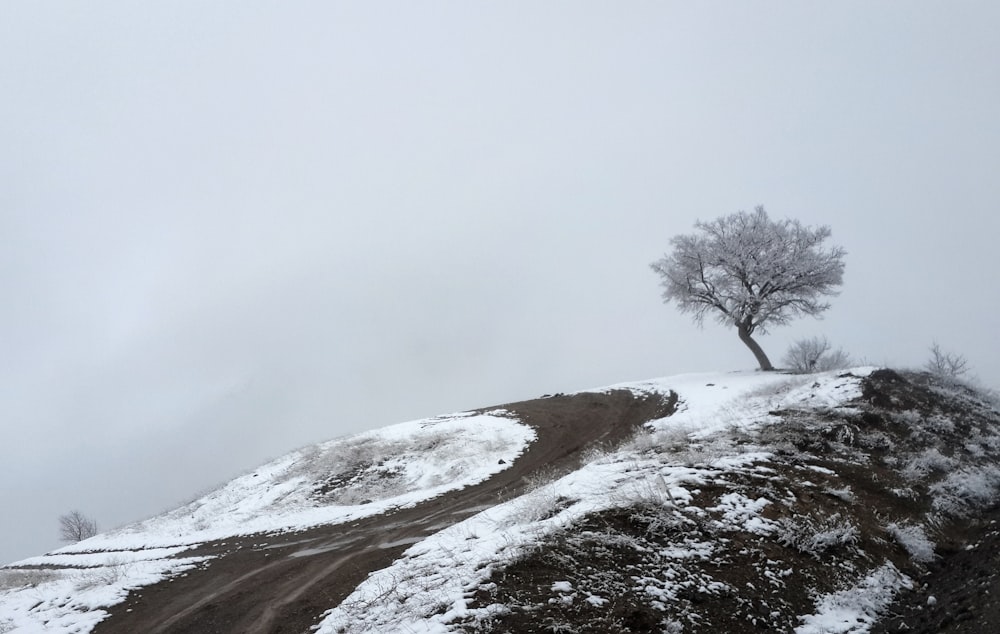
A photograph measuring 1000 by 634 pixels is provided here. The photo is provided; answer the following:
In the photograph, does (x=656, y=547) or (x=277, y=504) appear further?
(x=277, y=504)

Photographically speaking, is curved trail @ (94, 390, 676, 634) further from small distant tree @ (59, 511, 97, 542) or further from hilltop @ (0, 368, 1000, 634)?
small distant tree @ (59, 511, 97, 542)

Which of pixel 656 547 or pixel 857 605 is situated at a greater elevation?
pixel 656 547

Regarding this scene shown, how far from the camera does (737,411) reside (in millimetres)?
18188

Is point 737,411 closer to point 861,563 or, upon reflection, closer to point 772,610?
point 861,563

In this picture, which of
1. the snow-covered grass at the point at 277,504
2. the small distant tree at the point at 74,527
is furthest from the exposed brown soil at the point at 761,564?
the small distant tree at the point at 74,527

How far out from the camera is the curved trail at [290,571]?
31.4 feet

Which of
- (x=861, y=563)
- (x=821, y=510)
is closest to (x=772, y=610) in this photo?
(x=861, y=563)

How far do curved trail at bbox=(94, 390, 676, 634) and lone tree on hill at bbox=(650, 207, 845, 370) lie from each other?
20.2 m

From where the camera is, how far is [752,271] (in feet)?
113

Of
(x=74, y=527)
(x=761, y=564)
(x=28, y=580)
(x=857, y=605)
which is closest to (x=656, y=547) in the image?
(x=761, y=564)

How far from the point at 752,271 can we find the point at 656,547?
102 feet

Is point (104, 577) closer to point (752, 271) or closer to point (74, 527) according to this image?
point (752, 271)

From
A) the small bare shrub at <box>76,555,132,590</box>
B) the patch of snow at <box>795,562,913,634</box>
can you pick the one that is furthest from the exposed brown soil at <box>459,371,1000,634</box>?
the small bare shrub at <box>76,555,132,590</box>

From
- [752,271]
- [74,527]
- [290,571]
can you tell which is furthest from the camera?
[74,527]
